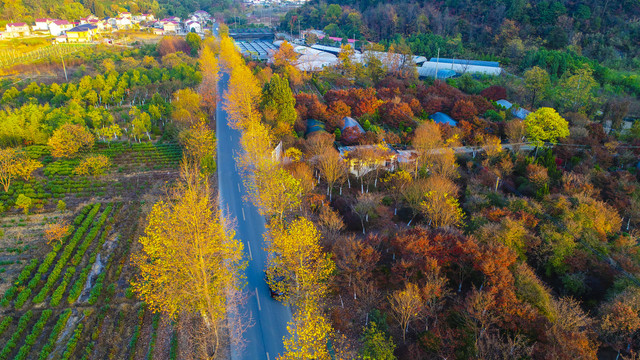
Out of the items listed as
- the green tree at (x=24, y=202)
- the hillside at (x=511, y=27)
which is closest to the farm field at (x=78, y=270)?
the green tree at (x=24, y=202)

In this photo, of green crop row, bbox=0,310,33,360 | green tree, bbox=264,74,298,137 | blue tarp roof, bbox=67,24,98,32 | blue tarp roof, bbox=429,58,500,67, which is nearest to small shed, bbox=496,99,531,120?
blue tarp roof, bbox=429,58,500,67

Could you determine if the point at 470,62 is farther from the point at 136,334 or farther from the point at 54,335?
the point at 54,335

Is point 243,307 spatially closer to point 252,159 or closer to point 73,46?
point 252,159

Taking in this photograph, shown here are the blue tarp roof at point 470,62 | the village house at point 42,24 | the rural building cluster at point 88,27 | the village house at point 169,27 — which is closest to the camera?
the blue tarp roof at point 470,62

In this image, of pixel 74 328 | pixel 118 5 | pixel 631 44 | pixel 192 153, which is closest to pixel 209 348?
pixel 74 328

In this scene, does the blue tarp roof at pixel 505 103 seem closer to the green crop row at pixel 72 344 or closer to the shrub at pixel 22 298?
the green crop row at pixel 72 344

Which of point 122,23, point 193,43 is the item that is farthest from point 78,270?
point 122,23
